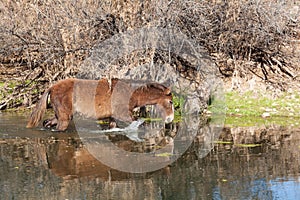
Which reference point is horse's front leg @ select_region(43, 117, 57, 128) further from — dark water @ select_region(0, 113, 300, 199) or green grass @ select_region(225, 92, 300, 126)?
green grass @ select_region(225, 92, 300, 126)

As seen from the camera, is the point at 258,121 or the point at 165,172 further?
the point at 258,121

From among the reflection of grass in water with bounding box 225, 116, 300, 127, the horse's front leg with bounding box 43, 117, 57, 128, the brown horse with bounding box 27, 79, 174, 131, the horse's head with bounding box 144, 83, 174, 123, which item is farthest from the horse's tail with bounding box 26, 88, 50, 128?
the reflection of grass in water with bounding box 225, 116, 300, 127

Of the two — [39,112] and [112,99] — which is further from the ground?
[112,99]

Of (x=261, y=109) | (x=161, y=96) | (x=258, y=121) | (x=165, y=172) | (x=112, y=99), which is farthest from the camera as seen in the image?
(x=261, y=109)

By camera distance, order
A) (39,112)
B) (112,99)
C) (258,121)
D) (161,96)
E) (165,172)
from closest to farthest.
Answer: (165,172) → (39,112) → (112,99) → (161,96) → (258,121)

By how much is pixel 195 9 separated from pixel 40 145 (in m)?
5.38

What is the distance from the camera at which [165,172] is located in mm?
6820

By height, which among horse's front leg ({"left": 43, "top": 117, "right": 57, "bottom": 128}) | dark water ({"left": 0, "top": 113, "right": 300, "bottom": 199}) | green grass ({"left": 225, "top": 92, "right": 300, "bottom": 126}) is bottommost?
dark water ({"left": 0, "top": 113, "right": 300, "bottom": 199})

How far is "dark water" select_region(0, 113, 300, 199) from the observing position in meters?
5.91

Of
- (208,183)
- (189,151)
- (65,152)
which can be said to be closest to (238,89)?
Answer: (189,151)

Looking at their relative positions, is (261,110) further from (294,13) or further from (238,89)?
(294,13)

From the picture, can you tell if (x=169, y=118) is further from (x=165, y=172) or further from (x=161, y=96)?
(x=165, y=172)

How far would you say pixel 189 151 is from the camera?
812cm

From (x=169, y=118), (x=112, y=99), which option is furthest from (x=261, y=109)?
(x=112, y=99)
